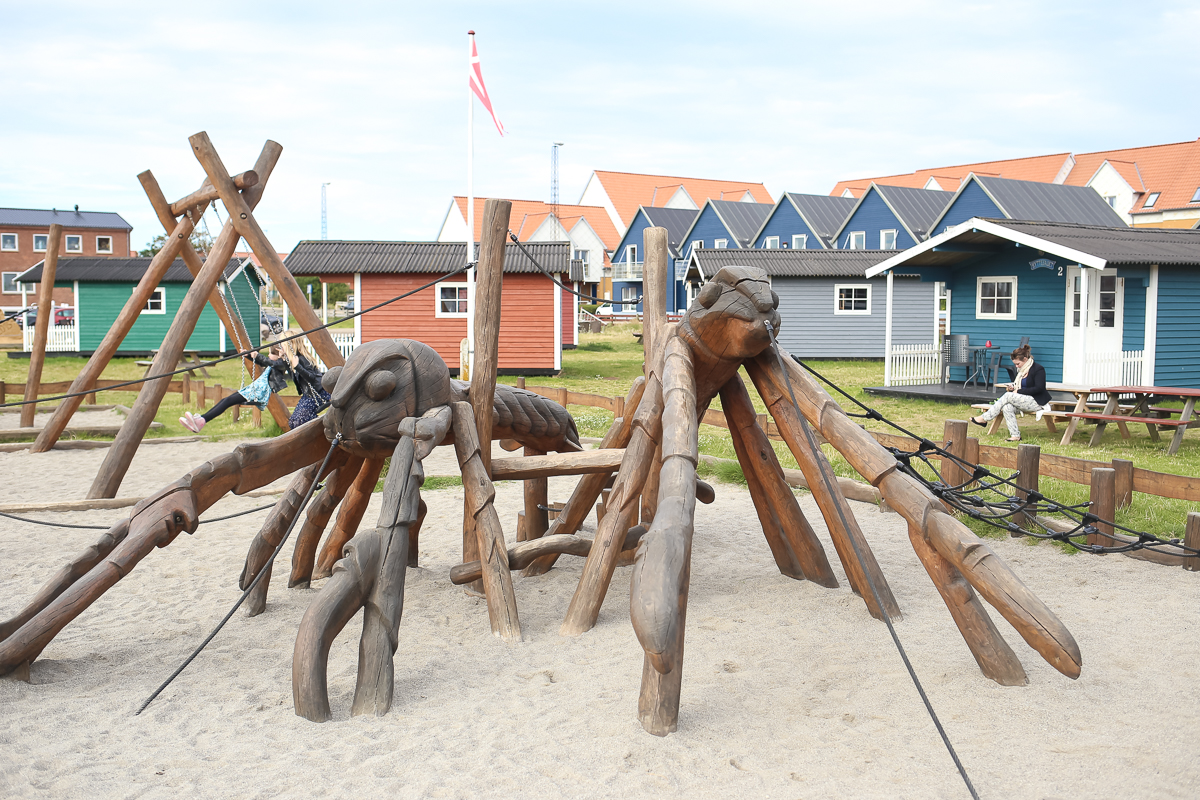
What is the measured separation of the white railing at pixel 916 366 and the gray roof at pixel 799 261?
618 cm

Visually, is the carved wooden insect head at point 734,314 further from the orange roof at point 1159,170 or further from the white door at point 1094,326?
the orange roof at point 1159,170

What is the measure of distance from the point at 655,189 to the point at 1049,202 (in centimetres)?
3202

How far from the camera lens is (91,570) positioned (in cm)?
425

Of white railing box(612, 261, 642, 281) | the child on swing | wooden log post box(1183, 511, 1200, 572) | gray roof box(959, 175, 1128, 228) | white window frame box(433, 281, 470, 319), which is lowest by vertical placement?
wooden log post box(1183, 511, 1200, 572)

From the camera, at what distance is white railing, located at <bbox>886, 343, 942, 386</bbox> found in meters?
17.9

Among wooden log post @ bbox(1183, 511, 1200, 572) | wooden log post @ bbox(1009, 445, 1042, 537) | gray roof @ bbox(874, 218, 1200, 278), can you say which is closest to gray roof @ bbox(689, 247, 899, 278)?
gray roof @ bbox(874, 218, 1200, 278)

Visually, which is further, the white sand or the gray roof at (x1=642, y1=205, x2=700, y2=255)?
the gray roof at (x1=642, y1=205, x2=700, y2=255)

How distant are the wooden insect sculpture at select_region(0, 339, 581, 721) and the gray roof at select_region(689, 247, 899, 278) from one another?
1930cm

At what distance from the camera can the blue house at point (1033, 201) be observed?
27031mm


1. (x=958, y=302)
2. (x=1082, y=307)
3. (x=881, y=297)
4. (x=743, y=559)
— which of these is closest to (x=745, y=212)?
(x=881, y=297)

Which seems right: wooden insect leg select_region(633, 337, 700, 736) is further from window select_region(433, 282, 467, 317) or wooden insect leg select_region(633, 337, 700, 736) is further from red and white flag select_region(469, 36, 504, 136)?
window select_region(433, 282, 467, 317)

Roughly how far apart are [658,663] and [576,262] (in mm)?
21105

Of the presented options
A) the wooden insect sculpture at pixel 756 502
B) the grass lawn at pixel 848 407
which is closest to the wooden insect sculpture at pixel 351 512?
the wooden insect sculpture at pixel 756 502

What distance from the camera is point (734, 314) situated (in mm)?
4809
